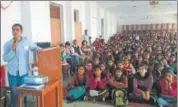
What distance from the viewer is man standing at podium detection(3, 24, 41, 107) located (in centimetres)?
275

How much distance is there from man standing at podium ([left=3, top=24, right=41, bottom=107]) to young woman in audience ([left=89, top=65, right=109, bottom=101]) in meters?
→ 1.41

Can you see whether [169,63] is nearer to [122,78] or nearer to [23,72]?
[122,78]

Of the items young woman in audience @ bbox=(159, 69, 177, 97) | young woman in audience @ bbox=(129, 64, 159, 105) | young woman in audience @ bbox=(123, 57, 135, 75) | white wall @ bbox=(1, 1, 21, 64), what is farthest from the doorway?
young woman in audience @ bbox=(159, 69, 177, 97)

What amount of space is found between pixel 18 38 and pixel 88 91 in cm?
166

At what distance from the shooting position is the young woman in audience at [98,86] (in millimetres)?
3846

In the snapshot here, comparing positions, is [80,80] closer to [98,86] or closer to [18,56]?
[98,86]

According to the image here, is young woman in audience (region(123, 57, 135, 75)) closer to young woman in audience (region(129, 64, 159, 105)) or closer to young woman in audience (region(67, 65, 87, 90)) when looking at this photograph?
young woman in audience (region(129, 64, 159, 105))

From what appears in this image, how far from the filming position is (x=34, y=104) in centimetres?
260

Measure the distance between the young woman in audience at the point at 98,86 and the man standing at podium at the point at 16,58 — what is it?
1408 millimetres

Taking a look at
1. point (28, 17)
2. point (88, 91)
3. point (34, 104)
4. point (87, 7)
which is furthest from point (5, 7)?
point (87, 7)

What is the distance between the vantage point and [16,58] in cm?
277

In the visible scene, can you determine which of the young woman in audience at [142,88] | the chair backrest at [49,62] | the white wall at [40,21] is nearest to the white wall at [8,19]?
the white wall at [40,21]

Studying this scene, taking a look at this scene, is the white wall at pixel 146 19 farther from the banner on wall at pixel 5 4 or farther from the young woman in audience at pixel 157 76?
the banner on wall at pixel 5 4

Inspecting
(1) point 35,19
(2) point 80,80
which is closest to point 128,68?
(2) point 80,80
